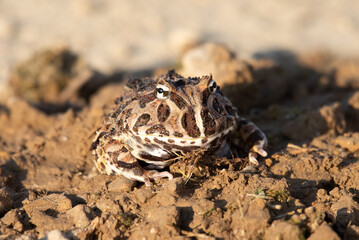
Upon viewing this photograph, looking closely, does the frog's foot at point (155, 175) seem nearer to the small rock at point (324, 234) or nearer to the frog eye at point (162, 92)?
the frog eye at point (162, 92)

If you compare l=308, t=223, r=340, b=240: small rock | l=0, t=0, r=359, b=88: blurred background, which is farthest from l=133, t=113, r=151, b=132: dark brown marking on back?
l=0, t=0, r=359, b=88: blurred background

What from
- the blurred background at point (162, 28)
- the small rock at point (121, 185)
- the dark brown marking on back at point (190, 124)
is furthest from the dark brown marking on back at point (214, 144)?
the blurred background at point (162, 28)

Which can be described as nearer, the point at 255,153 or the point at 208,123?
the point at 208,123

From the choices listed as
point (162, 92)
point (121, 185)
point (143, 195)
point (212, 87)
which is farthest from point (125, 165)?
point (212, 87)

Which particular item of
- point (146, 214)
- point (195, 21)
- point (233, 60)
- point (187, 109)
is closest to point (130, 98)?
point (187, 109)

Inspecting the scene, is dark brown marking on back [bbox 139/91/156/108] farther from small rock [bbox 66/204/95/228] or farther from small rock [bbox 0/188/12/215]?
small rock [bbox 0/188/12/215]

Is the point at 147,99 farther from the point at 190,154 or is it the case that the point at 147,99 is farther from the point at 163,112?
the point at 190,154

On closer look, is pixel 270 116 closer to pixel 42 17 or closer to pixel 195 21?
pixel 195 21
